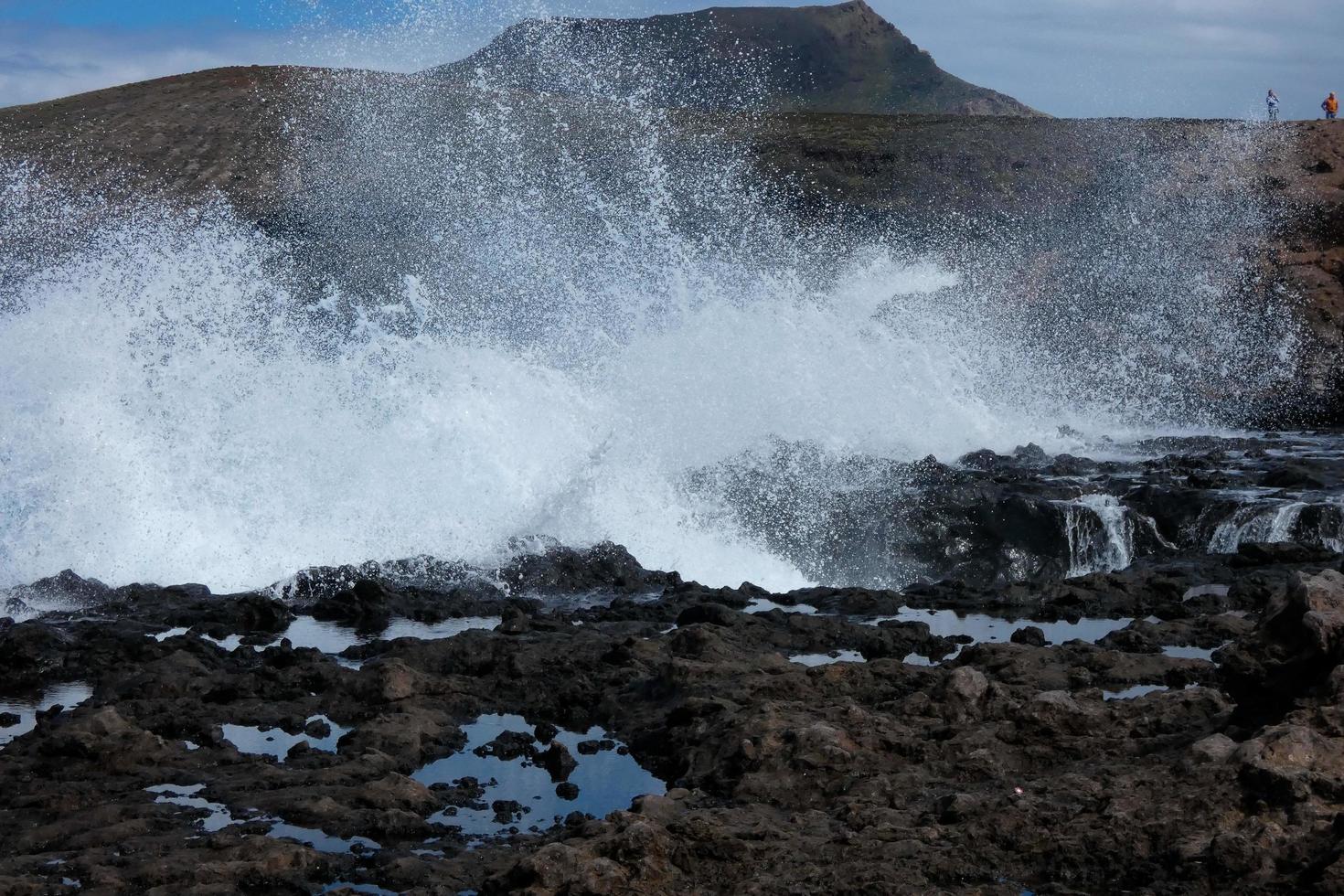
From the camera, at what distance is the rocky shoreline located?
6551 millimetres

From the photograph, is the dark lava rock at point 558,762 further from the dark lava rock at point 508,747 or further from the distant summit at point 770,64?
the distant summit at point 770,64

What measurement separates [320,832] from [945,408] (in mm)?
19468

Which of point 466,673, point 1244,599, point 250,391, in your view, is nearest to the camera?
point 466,673

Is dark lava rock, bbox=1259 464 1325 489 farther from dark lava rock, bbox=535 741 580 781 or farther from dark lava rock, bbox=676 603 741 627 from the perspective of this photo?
dark lava rock, bbox=535 741 580 781

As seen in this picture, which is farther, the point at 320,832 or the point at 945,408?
the point at 945,408

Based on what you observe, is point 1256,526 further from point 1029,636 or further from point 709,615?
point 709,615

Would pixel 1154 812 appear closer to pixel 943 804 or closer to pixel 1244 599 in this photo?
pixel 943 804

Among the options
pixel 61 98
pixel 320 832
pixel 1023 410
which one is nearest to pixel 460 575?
pixel 320 832

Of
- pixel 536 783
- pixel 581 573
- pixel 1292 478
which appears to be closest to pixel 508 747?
pixel 536 783

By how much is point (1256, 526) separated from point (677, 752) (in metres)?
10.5

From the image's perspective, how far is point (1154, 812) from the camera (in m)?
6.78

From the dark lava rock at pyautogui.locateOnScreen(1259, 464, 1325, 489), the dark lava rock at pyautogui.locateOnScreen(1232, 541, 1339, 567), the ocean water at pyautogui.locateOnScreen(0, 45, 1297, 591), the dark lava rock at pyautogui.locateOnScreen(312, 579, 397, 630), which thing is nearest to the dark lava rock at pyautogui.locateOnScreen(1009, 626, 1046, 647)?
the ocean water at pyautogui.locateOnScreen(0, 45, 1297, 591)

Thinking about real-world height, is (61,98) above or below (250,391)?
above

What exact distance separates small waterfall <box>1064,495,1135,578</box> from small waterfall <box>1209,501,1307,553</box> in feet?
3.09
